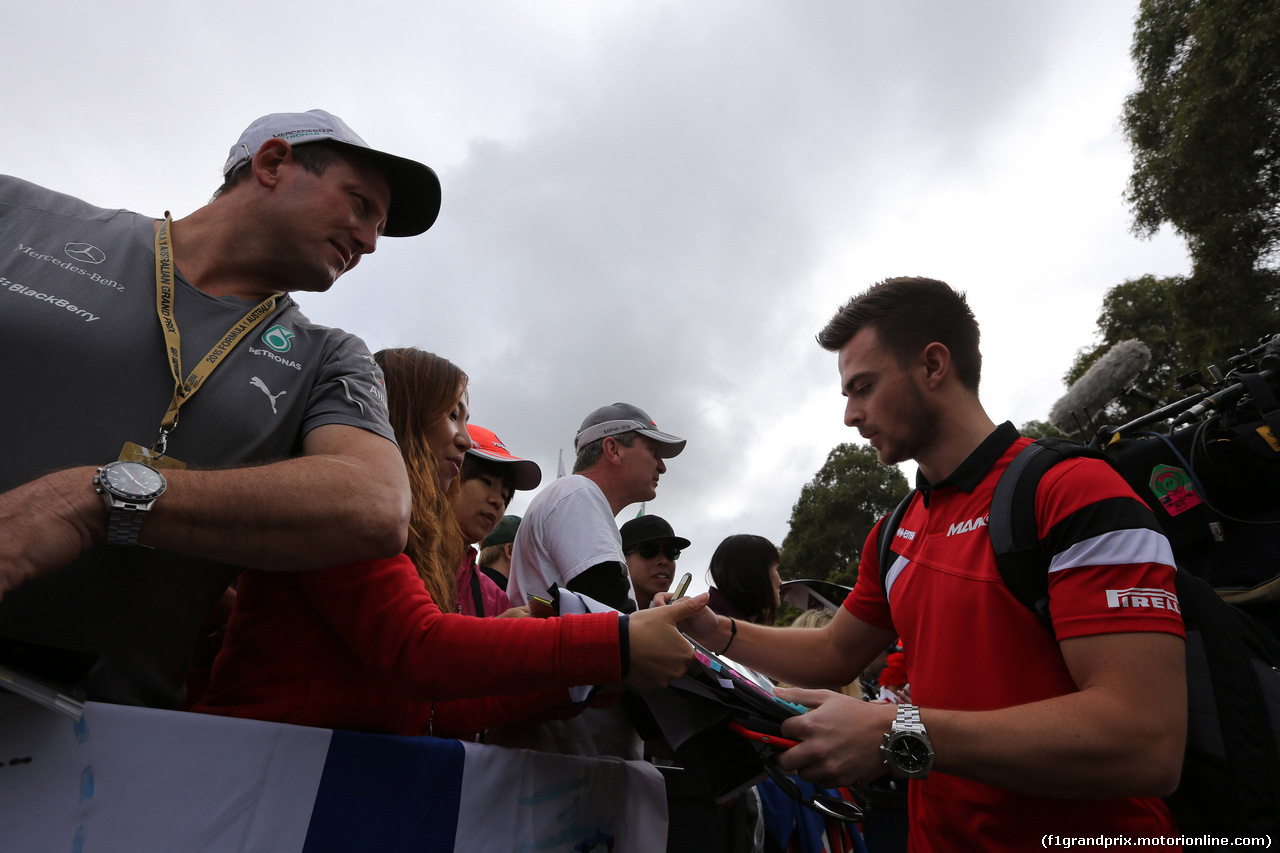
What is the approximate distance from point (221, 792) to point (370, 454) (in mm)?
710

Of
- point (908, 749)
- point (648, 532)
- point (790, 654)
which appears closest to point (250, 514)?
point (908, 749)

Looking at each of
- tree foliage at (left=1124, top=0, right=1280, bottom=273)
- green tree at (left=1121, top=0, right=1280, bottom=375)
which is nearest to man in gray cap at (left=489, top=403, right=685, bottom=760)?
green tree at (left=1121, top=0, right=1280, bottom=375)

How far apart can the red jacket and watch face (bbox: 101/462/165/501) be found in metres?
0.44

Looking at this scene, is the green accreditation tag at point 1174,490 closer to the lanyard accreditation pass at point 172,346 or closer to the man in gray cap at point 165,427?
the man in gray cap at point 165,427

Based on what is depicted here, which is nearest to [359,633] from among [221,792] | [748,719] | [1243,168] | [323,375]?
[221,792]

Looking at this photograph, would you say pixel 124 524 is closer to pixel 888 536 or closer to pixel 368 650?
pixel 368 650

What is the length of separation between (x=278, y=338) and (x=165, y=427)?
379 millimetres

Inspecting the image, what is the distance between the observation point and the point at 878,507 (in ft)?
105

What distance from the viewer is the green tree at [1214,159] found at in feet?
39.1

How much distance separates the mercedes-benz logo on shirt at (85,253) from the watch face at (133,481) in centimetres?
72

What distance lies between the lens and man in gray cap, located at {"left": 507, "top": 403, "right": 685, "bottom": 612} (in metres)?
3.25

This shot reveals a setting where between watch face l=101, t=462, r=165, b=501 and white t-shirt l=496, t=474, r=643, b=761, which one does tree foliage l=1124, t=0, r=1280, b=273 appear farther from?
watch face l=101, t=462, r=165, b=501

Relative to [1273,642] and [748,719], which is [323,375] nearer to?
[748,719]

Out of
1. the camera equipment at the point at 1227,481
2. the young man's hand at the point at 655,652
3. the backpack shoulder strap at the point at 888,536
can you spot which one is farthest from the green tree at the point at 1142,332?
the young man's hand at the point at 655,652
